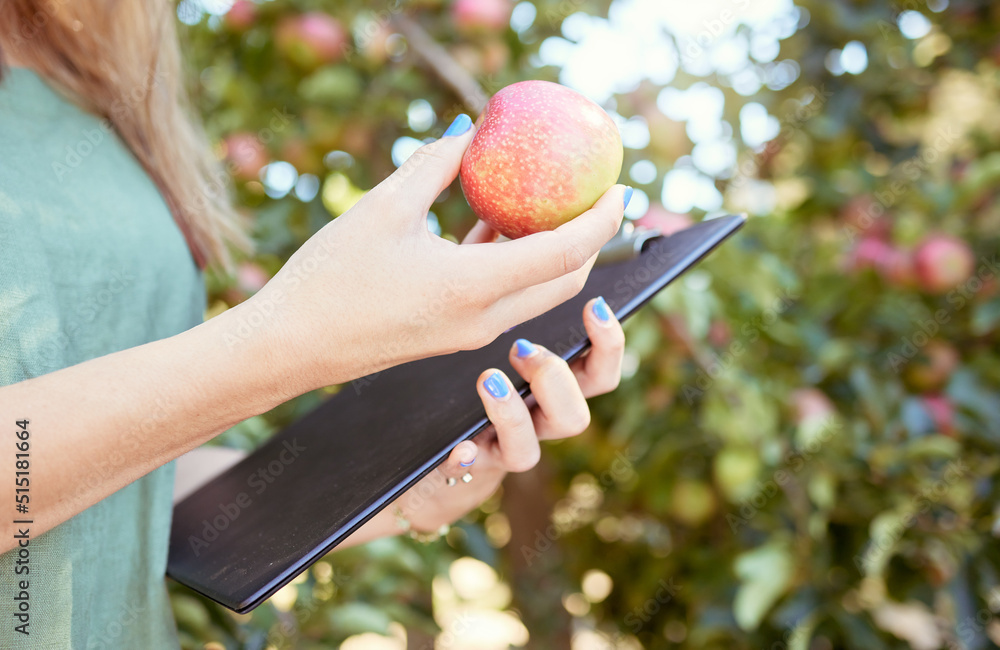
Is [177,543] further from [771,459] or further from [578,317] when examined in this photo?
[771,459]

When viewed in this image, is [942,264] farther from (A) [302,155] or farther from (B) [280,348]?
(B) [280,348]

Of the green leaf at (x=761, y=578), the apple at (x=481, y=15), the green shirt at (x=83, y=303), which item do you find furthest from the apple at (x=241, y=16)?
the green leaf at (x=761, y=578)

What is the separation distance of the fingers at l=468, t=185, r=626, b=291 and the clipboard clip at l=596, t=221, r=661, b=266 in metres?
0.15

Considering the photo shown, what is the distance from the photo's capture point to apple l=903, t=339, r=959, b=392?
1.19m

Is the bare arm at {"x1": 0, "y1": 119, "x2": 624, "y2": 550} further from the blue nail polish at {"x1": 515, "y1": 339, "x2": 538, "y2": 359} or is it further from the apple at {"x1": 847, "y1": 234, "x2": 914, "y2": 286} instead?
the apple at {"x1": 847, "y1": 234, "x2": 914, "y2": 286}

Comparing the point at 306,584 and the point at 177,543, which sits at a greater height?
the point at 177,543

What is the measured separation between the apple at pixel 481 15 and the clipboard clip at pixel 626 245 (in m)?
0.68

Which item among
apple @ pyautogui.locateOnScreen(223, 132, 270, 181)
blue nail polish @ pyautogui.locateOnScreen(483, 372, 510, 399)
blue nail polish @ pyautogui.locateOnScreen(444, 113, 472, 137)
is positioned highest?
blue nail polish @ pyautogui.locateOnScreen(444, 113, 472, 137)

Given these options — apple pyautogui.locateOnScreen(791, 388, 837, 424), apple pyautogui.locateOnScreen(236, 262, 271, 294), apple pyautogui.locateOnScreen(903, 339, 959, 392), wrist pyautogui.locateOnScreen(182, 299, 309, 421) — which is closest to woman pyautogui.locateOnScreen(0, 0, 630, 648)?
wrist pyautogui.locateOnScreen(182, 299, 309, 421)

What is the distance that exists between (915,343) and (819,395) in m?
0.22

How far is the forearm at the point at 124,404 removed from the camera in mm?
363

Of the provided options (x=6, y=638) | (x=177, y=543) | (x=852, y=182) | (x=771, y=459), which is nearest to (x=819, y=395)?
(x=771, y=459)

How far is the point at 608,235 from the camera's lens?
45 cm

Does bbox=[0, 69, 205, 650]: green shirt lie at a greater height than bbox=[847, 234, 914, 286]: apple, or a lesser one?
greater
